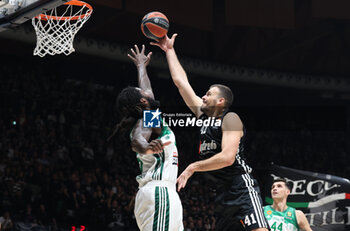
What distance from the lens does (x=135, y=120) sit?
12.1ft

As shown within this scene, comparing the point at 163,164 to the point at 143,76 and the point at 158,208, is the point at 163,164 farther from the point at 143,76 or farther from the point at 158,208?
the point at 143,76

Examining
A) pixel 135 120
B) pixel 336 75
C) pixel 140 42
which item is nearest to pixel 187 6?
pixel 140 42

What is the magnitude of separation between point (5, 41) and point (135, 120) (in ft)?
32.7

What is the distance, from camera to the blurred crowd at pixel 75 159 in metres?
9.34

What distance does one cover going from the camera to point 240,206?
3709 millimetres

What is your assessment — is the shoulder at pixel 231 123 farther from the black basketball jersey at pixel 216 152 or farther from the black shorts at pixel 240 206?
the black shorts at pixel 240 206

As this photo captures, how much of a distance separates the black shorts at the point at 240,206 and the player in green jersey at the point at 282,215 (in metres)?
Result: 2.13

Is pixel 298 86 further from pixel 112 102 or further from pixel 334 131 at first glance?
pixel 112 102

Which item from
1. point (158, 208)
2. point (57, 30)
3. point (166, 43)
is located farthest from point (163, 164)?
point (57, 30)

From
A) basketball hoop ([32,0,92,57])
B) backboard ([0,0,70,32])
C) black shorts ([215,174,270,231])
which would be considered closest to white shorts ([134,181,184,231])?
black shorts ([215,174,270,231])

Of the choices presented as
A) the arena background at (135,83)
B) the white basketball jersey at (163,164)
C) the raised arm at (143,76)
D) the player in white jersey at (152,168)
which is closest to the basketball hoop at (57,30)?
the raised arm at (143,76)

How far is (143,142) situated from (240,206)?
2.80ft

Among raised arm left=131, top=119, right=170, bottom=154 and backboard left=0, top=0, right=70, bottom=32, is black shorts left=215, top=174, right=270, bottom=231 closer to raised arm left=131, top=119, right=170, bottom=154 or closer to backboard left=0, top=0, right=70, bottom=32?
raised arm left=131, top=119, right=170, bottom=154

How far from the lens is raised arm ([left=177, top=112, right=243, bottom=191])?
11.3 feet
